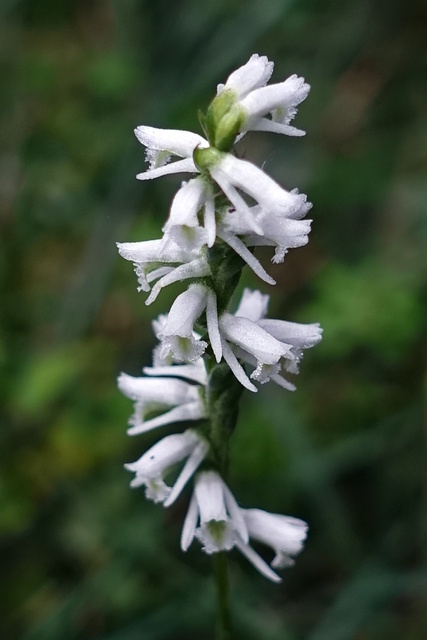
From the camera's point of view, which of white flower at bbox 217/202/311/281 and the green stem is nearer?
white flower at bbox 217/202/311/281

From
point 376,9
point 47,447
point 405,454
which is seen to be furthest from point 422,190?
point 47,447

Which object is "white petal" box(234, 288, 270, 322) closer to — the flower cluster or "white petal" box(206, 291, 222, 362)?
the flower cluster

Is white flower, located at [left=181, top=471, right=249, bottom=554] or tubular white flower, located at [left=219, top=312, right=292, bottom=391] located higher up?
tubular white flower, located at [left=219, top=312, right=292, bottom=391]

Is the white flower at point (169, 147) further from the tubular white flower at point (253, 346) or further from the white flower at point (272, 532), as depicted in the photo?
the white flower at point (272, 532)

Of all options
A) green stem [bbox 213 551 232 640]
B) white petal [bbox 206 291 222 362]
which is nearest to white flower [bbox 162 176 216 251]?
white petal [bbox 206 291 222 362]

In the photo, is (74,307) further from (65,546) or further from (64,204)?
(65,546)

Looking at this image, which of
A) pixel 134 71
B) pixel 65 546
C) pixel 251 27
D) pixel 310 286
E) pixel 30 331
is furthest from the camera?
pixel 134 71
